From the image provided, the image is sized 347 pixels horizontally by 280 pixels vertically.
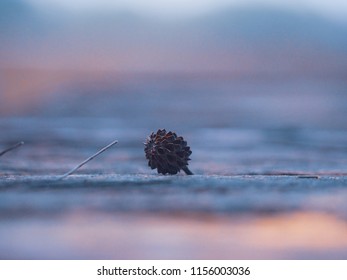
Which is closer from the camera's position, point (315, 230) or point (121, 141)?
point (315, 230)

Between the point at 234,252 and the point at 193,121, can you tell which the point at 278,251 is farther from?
the point at 193,121

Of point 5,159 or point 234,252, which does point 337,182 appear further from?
point 5,159

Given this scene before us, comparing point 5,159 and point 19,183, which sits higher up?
point 5,159

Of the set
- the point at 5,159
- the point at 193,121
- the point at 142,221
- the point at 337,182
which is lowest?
the point at 142,221

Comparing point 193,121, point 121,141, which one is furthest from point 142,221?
point 193,121

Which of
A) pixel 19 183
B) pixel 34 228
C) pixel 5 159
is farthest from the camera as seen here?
pixel 5 159

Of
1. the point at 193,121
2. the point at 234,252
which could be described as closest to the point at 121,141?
the point at 193,121

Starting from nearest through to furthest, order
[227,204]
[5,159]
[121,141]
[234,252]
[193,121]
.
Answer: [234,252] < [227,204] < [5,159] < [121,141] < [193,121]
